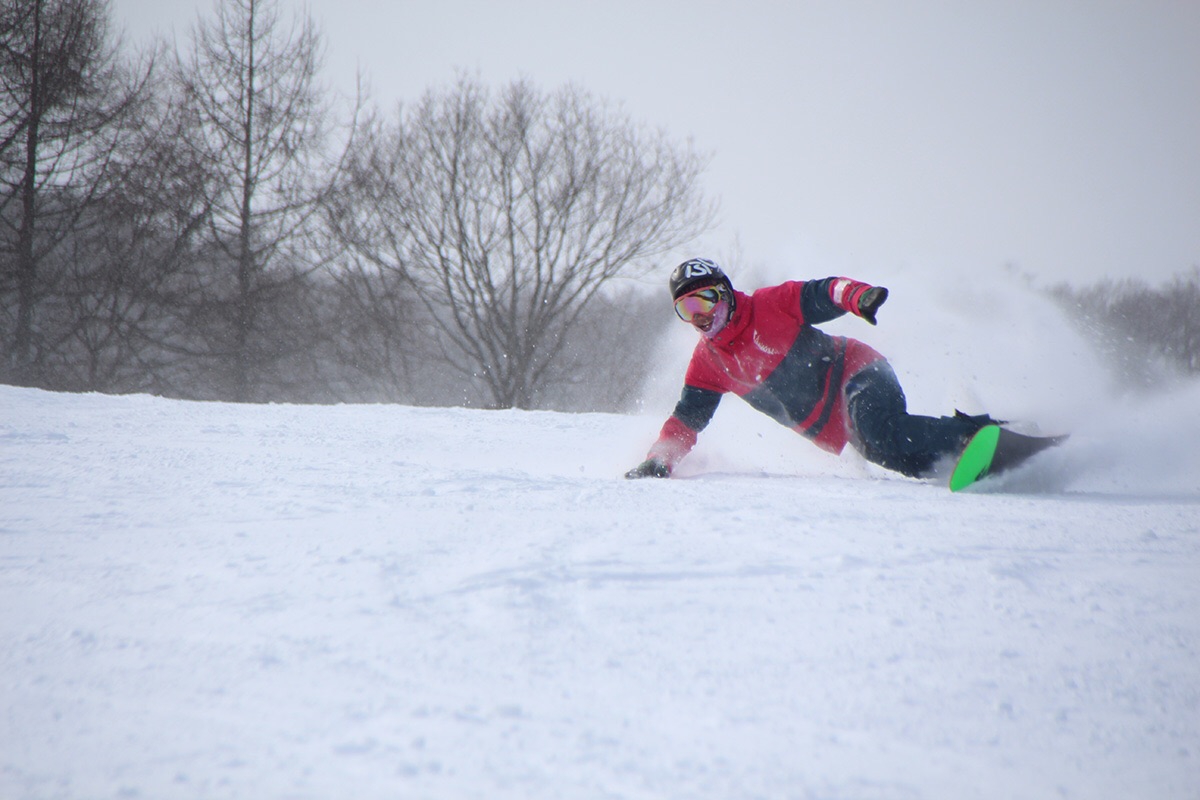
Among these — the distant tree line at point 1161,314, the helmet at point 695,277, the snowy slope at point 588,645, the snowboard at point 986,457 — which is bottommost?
the snowy slope at point 588,645

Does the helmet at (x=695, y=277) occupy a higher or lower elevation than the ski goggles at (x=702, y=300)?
higher

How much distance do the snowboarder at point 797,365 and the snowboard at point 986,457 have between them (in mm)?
292

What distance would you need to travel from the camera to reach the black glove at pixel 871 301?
2539 millimetres

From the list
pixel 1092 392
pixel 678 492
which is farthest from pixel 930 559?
pixel 1092 392

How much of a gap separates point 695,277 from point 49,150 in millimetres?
13964

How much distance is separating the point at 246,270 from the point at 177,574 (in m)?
13.9

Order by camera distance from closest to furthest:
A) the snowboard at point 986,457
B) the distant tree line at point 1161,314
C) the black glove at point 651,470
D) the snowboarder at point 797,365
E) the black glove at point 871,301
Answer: the snowboard at point 986,457, the black glove at point 871,301, the snowboarder at point 797,365, the black glove at point 651,470, the distant tree line at point 1161,314

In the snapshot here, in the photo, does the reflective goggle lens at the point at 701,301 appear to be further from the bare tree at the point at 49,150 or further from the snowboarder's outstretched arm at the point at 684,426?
the bare tree at the point at 49,150

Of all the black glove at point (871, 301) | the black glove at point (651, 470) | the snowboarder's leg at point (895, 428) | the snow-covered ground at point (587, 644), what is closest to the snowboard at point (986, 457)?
the snowboarder's leg at point (895, 428)

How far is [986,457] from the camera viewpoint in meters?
2.33

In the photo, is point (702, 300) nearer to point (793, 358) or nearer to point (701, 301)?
point (701, 301)

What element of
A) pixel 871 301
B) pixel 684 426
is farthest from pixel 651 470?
pixel 871 301

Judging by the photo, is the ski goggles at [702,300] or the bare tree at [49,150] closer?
the ski goggles at [702,300]

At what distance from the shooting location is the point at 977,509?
1.89m
